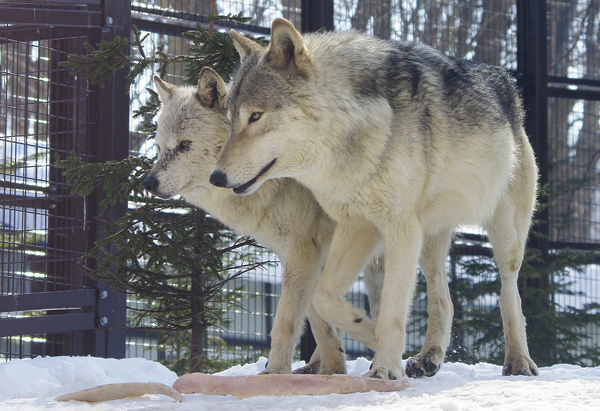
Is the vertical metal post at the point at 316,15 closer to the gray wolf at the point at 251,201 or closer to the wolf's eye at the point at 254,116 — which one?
the gray wolf at the point at 251,201

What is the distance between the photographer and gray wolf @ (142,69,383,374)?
3.95 metres

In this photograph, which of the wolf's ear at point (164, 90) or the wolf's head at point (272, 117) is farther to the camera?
the wolf's ear at point (164, 90)

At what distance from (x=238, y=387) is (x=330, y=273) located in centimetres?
90

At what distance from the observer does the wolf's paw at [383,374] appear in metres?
3.22

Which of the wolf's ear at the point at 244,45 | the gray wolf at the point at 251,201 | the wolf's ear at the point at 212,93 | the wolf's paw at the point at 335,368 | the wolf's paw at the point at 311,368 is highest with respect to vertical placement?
the wolf's ear at the point at 244,45

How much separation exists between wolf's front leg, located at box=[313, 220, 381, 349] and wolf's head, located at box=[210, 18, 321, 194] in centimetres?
55

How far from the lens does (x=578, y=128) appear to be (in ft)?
25.5

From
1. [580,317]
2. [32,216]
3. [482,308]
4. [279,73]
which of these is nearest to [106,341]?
[32,216]

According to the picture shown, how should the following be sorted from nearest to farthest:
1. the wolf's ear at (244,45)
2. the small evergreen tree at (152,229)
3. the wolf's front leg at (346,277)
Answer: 1. the wolf's front leg at (346,277)
2. the wolf's ear at (244,45)
3. the small evergreen tree at (152,229)

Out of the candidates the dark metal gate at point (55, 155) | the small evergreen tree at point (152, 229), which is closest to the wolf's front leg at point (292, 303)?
the small evergreen tree at point (152, 229)

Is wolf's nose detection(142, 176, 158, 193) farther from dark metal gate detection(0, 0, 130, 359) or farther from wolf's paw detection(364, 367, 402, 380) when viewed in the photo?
wolf's paw detection(364, 367, 402, 380)

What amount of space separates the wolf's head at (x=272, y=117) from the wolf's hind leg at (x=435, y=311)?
144 centimetres

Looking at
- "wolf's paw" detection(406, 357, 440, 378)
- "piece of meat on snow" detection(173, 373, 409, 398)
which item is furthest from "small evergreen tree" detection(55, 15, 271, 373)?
"piece of meat on snow" detection(173, 373, 409, 398)

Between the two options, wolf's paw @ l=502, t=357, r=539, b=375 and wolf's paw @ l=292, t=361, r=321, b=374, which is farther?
wolf's paw @ l=292, t=361, r=321, b=374
